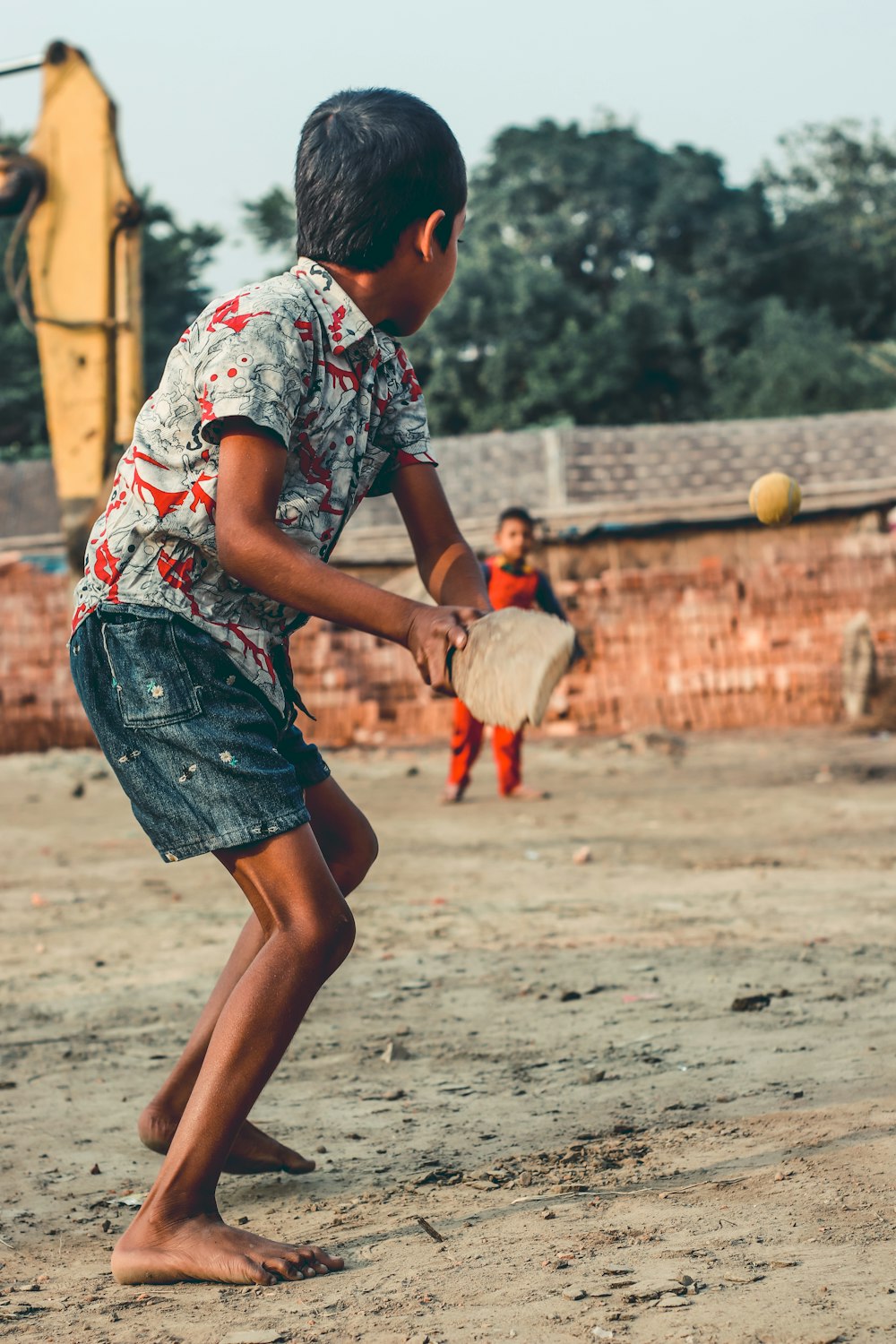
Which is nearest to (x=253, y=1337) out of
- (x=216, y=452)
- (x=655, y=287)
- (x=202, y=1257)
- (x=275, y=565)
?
(x=202, y=1257)

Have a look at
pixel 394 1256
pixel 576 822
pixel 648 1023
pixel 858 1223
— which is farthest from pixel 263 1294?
pixel 576 822

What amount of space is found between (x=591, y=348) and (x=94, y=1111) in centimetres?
2661

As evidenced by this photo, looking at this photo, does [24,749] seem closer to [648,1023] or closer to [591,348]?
[648,1023]

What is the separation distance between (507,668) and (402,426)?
2.05ft

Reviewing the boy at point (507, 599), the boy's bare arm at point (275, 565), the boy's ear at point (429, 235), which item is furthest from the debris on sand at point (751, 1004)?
the boy at point (507, 599)

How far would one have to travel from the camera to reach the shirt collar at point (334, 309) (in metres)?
2.11

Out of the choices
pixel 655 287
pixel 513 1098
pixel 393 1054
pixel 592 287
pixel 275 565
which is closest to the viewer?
pixel 275 565

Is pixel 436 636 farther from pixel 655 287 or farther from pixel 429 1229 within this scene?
pixel 655 287

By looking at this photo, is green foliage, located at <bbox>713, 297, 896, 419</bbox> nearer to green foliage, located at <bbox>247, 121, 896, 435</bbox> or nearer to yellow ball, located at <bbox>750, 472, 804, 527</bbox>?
green foliage, located at <bbox>247, 121, 896, 435</bbox>

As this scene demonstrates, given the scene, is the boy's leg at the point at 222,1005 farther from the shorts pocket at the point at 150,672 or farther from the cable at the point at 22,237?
the cable at the point at 22,237

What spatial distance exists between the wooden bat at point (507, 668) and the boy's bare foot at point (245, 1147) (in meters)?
1.04

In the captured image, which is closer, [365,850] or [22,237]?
[365,850]

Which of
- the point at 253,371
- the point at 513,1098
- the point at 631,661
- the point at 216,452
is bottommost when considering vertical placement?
the point at 513,1098

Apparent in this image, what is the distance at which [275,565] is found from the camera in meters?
1.97
